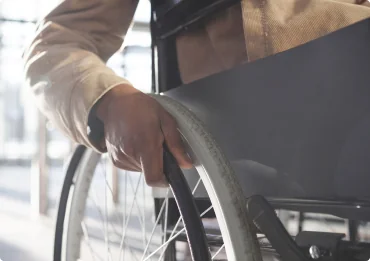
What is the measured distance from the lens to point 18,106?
2953 mm

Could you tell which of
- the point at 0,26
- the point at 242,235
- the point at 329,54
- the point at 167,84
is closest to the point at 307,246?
the point at 242,235

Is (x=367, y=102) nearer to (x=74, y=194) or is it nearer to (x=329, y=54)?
(x=329, y=54)

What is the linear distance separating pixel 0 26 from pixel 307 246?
8.00 ft

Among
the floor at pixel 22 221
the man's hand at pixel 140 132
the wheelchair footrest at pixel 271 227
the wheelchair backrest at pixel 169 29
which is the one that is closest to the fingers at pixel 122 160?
the man's hand at pixel 140 132

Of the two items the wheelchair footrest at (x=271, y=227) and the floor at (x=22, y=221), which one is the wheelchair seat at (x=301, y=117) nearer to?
the wheelchair footrest at (x=271, y=227)

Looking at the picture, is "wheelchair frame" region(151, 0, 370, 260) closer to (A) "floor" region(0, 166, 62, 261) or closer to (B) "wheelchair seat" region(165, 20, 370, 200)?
(B) "wheelchair seat" region(165, 20, 370, 200)

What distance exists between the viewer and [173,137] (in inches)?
18.5

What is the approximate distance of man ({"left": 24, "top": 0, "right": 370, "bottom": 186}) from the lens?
466mm

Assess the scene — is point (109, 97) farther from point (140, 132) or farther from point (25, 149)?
point (25, 149)

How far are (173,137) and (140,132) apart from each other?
4cm

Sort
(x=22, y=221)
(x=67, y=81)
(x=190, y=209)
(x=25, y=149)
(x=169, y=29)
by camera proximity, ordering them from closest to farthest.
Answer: (x=190, y=209)
(x=67, y=81)
(x=169, y=29)
(x=22, y=221)
(x=25, y=149)

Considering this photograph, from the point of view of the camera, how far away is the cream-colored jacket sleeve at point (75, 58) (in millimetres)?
517

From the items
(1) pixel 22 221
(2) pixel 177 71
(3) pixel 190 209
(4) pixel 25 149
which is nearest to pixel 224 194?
(3) pixel 190 209

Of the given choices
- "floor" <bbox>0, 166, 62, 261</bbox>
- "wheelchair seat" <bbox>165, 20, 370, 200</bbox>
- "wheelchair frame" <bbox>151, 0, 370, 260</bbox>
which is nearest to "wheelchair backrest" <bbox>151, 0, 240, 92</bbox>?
"wheelchair frame" <bbox>151, 0, 370, 260</bbox>
